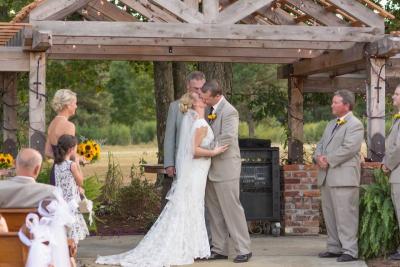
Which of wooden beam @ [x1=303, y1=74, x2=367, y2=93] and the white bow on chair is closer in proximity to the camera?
the white bow on chair

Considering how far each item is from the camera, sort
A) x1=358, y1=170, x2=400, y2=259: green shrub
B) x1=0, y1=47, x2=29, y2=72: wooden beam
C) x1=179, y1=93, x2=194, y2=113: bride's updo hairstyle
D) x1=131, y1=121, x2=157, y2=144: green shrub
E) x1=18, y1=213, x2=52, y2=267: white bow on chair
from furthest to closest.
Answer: x1=131, y1=121, x2=157, y2=144: green shrub < x1=0, y1=47, x2=29, y2=72: wooden beam < x1=179, y1=93, x2=194, y2=113: bride's updo hairstyle < x1=358, y1=170, x2=400, y2=259: green shrub < x1=18, y1=213, x2=52, y2=267: white bow on chair

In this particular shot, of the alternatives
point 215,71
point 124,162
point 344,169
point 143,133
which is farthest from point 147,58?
point 143,133

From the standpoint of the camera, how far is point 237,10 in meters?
12.0

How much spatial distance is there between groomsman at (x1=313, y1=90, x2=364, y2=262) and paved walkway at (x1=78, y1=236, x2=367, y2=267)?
29cm

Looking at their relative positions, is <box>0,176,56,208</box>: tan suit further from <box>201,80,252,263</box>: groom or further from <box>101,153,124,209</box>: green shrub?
<box>101,153,124,209</box>: green shrub

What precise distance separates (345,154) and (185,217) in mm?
1844

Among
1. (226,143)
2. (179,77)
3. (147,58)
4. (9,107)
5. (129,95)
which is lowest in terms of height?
(226,143)

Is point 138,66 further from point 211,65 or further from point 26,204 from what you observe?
point 26,204

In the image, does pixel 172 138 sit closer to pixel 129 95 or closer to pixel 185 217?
pixel 185 217

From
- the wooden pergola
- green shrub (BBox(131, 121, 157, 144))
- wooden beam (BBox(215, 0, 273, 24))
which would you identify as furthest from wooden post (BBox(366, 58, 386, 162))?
green shrub (BBox(131, 121, 157, 144))

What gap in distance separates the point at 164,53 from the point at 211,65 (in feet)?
7.32

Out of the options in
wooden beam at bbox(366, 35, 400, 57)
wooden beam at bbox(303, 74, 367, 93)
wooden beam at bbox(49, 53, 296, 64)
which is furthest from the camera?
wooden beam at bbox(303, 74, 367, 93)

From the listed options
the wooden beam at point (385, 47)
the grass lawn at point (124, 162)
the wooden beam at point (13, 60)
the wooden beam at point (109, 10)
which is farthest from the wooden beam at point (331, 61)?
the grass lawn at point (124, 162)

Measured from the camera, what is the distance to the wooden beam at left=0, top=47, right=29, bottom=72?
11273 millimetres
